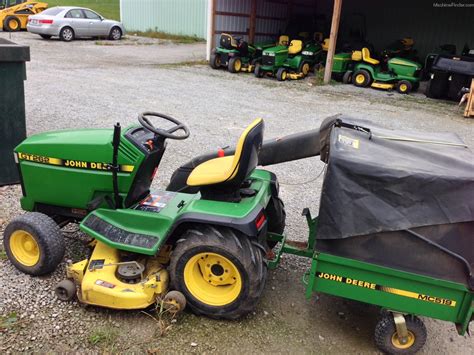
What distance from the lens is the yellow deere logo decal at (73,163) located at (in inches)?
121

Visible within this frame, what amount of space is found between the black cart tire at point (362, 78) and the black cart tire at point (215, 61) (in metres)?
4.14

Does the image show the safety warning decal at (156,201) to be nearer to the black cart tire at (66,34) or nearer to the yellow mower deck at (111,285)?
the yellow mower deck at (111,285)

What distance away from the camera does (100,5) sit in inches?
1373

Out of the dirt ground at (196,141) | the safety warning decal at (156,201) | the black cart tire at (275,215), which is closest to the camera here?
the dirt ground at (196,141)

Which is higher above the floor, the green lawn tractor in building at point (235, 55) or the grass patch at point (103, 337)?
the green lawn tractor in building at point (235, 55)

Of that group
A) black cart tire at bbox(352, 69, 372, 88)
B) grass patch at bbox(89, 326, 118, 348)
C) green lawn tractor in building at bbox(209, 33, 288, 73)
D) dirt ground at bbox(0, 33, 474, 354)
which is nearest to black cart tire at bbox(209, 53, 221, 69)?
green lawn tractor in building at bbox(209, 33, 288, 73)

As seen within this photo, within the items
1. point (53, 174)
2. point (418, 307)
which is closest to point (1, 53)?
point (53, 174)

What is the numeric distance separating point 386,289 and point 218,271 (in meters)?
1.04

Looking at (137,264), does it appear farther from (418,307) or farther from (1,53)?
(1,53)

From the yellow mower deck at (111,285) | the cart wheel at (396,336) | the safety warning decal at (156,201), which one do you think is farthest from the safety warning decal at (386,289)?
the safety warning decal at (156,201)

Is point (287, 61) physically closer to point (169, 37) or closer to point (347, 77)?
point (347, 77)

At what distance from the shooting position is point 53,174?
3219 mm

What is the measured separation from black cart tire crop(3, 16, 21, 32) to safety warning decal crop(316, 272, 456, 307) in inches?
813

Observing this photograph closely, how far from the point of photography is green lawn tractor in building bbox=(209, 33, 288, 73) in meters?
13.7
